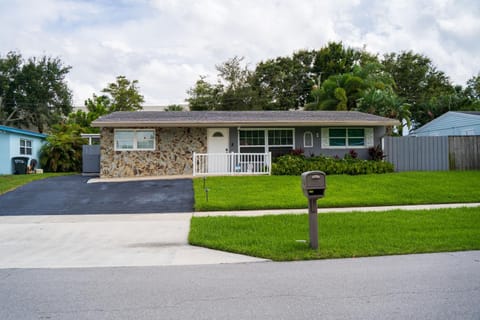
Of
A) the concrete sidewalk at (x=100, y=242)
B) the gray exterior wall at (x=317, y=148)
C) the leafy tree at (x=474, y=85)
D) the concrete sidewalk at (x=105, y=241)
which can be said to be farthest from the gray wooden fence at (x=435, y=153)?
the leafy tree at (x=474, y=85)

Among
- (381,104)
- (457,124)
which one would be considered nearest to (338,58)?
(381,104)

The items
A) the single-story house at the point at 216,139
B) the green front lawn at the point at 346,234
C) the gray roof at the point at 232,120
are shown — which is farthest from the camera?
the single-story house at the point at 216,139

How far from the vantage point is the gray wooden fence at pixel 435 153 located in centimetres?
1857

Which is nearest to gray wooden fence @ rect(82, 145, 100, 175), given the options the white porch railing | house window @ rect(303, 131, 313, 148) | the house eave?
the house eave

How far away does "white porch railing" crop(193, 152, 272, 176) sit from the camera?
57.2 ft

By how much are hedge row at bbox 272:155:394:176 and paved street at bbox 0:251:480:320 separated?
10.8m

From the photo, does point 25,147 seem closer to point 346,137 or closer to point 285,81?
point 346,137

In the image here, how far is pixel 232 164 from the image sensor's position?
17.4 metres

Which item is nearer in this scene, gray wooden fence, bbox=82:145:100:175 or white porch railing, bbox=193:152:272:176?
white porch railing, bbox=193:152:272:176

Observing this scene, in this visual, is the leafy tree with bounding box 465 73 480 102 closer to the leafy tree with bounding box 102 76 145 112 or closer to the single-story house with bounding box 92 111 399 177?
the single-story house with bounding box 92 111 399 177

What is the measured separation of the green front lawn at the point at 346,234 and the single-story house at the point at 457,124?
16.6 meters

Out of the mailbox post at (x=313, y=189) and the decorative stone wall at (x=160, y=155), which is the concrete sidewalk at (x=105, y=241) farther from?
the decorative stone wall at (x=160, y=155)

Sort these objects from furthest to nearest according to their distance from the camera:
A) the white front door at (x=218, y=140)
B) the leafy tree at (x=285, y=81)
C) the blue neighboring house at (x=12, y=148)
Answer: the leafy tree at (x=285, y=81), the blue neighboring house at (x=12, y=148), the white front door at (x=218, y=140)

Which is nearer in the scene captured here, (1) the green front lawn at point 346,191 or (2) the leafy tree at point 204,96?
(1) the green front lawn at point 346,191
